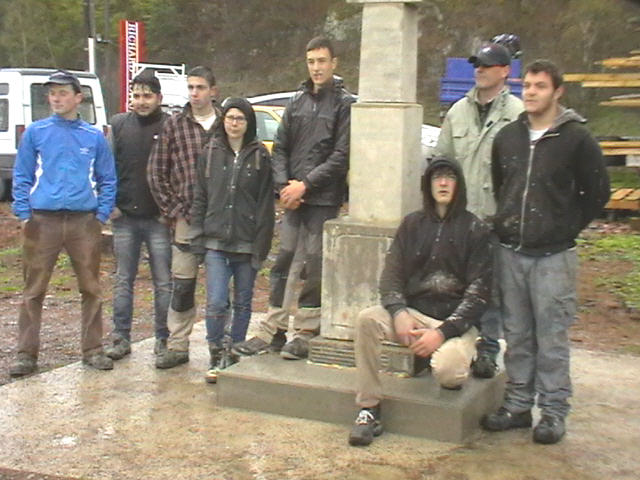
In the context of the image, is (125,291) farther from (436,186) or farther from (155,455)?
(436,186)

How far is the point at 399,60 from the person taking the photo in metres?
5.85

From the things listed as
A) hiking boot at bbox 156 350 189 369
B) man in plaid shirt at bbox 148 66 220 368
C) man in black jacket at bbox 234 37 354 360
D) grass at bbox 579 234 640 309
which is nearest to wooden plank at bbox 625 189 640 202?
grass at bbox 579 234 640 309

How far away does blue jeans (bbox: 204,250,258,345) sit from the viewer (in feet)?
20.8

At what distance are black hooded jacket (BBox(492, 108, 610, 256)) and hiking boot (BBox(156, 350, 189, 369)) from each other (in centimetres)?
257

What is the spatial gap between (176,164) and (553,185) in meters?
2.60

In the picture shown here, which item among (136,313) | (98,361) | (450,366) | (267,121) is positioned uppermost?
(267,121)

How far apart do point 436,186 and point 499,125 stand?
0.68m

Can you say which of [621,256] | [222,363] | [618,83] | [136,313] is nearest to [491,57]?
[222,363]

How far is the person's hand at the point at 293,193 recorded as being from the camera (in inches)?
238

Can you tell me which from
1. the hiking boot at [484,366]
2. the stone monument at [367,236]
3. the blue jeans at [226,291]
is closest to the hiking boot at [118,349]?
the blue jeans at [226,291]

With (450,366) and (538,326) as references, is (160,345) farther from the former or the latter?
(538,326)

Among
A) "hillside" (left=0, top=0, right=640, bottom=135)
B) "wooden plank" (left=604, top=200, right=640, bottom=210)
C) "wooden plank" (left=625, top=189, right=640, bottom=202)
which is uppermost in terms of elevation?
"hillside" (left=0, top=0, right=640, bottom=135)

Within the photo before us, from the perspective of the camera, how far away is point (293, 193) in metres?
6.05

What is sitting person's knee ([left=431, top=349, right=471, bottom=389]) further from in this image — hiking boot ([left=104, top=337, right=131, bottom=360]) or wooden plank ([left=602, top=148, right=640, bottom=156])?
wooden plank ([left=602, top=148, right=640, bottom=156])
